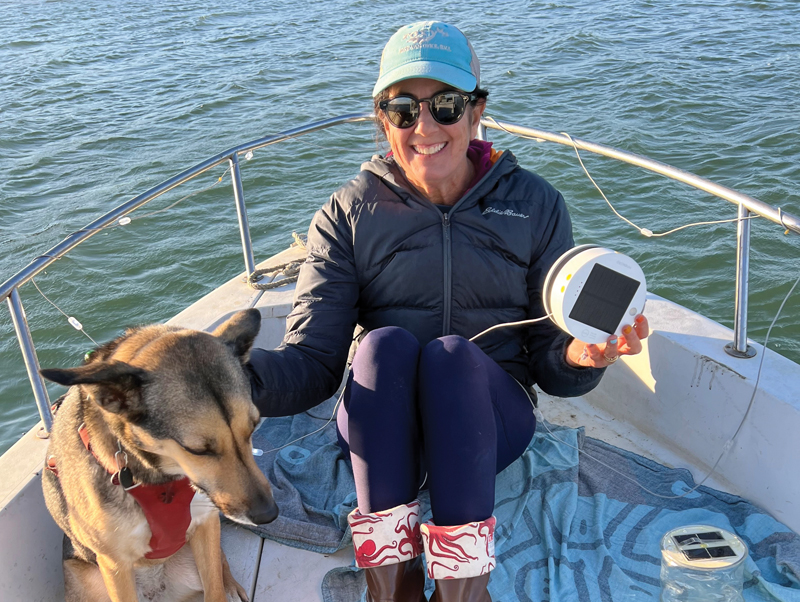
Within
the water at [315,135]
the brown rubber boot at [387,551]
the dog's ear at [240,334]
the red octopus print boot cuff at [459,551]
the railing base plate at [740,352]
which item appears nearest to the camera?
the red octopus print boot cuff at [459,551]

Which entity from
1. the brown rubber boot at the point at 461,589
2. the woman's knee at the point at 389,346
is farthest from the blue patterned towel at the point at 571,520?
the woman's knee at the point at 389,346

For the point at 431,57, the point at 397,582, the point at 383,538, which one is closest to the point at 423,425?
the point at 383,538

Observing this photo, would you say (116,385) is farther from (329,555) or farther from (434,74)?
(434,74)

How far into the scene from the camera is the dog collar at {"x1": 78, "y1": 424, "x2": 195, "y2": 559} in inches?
91.0

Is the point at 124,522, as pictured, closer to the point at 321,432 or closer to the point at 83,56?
the point at 321,432

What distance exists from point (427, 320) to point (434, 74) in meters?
0.94

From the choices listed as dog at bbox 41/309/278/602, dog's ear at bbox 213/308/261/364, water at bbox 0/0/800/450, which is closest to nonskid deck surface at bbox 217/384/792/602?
dog at bbox 41/309/278/602

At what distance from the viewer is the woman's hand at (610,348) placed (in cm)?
237

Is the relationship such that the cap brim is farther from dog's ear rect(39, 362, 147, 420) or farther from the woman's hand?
dog's ear rect(39, 362, 147, 420)

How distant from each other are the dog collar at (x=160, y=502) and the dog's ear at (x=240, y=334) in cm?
47

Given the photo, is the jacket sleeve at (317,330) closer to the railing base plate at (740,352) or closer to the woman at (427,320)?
the woman at (427,320)

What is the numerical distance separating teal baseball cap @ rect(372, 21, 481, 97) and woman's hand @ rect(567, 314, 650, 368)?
105cm

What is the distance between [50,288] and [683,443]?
673cm

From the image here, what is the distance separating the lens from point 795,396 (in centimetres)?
277
